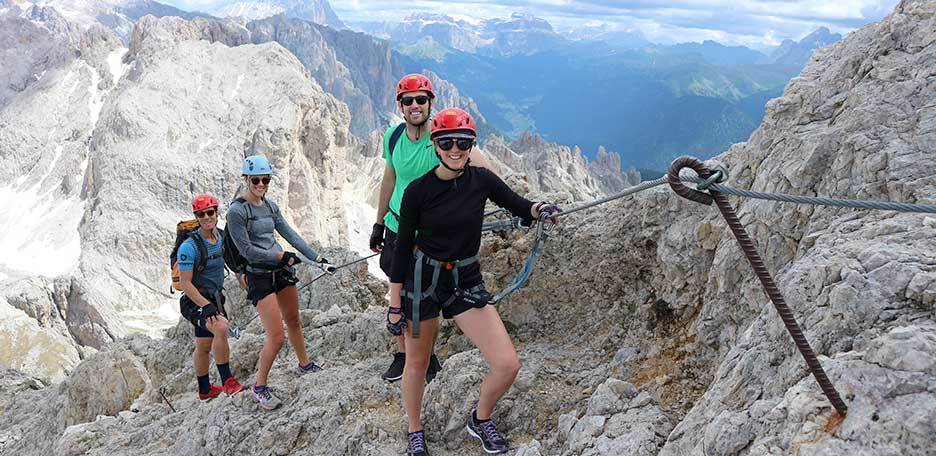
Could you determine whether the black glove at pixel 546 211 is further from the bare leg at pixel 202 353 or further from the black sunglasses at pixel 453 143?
the bare leg at pixel 202 353

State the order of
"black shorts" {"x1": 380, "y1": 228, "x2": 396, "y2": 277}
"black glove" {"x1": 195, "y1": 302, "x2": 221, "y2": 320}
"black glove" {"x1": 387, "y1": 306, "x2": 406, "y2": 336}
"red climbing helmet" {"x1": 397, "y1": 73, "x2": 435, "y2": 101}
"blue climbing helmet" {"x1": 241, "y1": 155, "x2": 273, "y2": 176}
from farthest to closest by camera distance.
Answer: "black glove" {"x1": 195, "y1": 302, "x2": 221, "y2": 320}, "blue climbing helmet" {"x1": 241, "y1": 155, "x2": 273, "y2": 176}, "black shorts" {"x1": 380, "y1": 228, "x2": 396, "y2": 277}, "red climbing helmet" {"x1": 397, "y1": 73, "x2": 435, "y2": 101}, "black glove" {"x1": 387, "y1": 306, "x2": 406, "y2": 336}

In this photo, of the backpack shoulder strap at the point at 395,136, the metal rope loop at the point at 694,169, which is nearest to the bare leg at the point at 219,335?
the backpack shoulder strap at the point at 395,136

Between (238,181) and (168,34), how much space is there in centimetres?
4444

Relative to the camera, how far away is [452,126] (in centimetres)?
460

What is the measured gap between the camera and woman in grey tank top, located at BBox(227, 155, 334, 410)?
23.9ft

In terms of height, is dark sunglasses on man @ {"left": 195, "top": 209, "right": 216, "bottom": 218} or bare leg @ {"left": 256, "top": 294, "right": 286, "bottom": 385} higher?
dark sunglasses on man @ {"left": 195, "top": 209, "right": 216, "bottom": 218}

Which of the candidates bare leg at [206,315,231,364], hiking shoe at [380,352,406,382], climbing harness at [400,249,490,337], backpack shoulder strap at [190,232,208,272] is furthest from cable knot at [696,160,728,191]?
bare leg at [206,315,231,364]

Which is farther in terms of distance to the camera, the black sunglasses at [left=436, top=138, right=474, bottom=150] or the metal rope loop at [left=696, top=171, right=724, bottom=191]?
the black sunglasses at [left=436, top=138, right=474, bottom=150]

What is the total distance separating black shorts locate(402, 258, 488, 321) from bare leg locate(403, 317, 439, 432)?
121mm

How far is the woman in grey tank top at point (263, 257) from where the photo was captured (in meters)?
7.28

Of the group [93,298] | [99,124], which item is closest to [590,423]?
[93,298]

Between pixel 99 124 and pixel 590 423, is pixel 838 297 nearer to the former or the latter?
pixel 590 423

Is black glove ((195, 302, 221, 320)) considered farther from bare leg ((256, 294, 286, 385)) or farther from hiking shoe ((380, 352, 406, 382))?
Answer: hiking shoe ((380, 352, 406, 382))

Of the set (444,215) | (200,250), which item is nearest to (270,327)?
(200,250)
